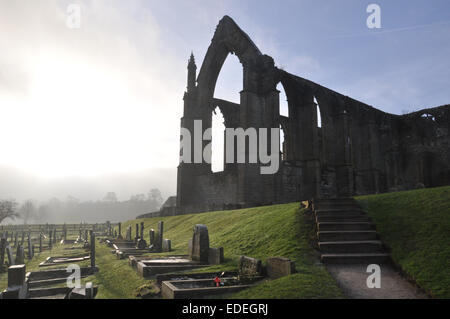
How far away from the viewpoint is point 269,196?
60.7ft

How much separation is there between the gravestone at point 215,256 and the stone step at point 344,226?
244 cm

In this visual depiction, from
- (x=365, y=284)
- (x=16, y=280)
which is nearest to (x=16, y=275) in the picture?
(x=16, y=280)

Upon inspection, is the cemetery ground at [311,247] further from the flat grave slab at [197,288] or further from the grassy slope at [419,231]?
the flat grave slab at [197,288]

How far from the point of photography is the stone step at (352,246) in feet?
23.6

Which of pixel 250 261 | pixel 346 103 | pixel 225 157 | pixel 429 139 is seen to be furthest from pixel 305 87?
pixel 250 261

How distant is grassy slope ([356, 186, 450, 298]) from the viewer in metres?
5.50

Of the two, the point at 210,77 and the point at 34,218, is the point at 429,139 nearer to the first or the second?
the point at 210,77

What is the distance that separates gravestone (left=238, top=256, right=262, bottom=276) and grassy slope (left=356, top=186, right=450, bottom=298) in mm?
2574

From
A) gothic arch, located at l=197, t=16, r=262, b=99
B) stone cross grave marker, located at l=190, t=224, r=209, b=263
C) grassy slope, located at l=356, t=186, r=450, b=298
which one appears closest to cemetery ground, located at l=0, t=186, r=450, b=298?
grassy slope, located at l=356, t=186, r=450, b=298

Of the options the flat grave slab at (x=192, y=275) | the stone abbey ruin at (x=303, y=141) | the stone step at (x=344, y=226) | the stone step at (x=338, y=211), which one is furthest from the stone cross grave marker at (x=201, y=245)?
the stone abbey ruin at (x=303, y=141)

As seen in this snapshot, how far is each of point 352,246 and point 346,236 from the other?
48 centimetres

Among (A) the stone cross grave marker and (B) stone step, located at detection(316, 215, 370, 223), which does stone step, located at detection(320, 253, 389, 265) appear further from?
(A) the stone cross grave marker

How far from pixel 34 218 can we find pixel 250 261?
117804 millimetres
